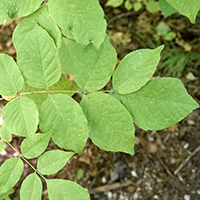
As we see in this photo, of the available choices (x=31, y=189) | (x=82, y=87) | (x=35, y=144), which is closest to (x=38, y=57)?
(x=82, y=87)

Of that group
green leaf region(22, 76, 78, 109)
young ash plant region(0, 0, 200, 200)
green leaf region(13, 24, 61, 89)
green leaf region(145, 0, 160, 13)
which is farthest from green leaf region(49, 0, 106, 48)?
green leaf region(145, 0, 160, 13)

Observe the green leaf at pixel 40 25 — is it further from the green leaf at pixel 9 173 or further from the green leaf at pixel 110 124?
the green leaf at pixel 9 173

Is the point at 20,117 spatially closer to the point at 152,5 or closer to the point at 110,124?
the point at 110,124

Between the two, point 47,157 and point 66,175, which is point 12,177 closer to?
point 47,157

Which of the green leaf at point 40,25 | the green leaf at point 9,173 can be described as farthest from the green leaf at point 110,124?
the green leaf at point 9,173

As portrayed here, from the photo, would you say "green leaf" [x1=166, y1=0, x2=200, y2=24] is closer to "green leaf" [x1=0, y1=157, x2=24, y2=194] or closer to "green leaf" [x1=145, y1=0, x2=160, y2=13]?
"green leaf" [x1=0, y1=157, x2=24, y2=194]
